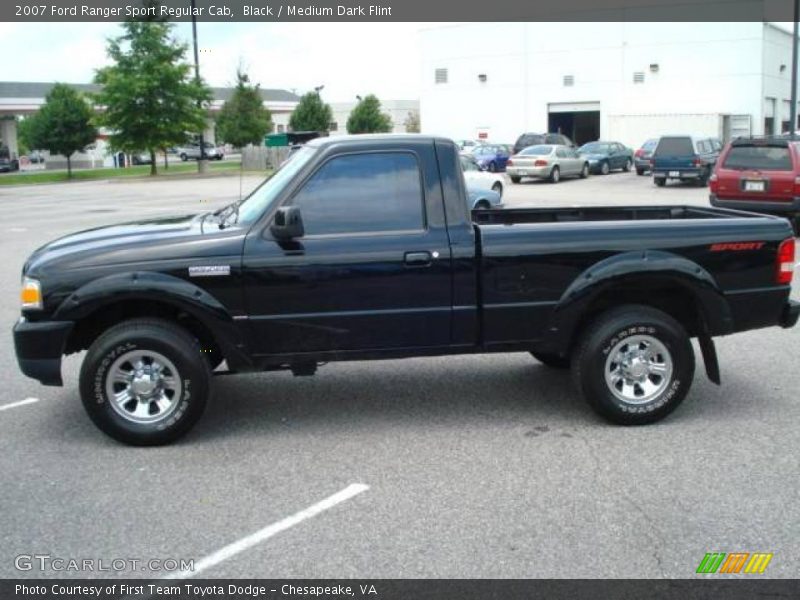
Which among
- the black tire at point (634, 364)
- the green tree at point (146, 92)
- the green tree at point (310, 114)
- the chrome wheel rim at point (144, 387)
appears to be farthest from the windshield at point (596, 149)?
the chrome wheel rim at point (144, 387)

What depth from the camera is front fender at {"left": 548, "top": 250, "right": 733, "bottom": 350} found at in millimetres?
5656

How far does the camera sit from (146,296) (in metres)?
5.35

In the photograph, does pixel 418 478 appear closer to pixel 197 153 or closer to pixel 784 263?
pixel 784 263

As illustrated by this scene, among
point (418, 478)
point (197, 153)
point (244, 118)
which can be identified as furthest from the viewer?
point (197, 153)

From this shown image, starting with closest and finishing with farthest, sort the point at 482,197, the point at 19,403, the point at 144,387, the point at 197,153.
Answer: the point at 144,387, the point at 19,403, the point at 482,197, the point at 197,153

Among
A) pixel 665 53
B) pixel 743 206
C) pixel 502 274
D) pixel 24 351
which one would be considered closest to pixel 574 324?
pixel 502 274

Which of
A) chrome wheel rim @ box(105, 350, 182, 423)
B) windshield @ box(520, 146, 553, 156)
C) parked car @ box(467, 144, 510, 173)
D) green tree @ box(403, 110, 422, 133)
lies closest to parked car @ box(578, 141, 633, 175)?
parked car @ box(467, 144, 510, 173)

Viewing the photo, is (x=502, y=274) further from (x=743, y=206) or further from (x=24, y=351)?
(x=743, y=206)

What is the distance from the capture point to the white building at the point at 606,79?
4859 cm

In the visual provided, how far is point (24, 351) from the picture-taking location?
541 cm

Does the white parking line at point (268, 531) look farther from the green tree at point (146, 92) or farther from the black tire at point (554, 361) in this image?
the green tree at point (146, 92)

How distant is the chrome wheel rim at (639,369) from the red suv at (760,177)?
1039 centimetres

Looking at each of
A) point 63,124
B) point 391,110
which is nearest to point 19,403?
point 63,124

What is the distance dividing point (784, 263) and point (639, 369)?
1.29m
